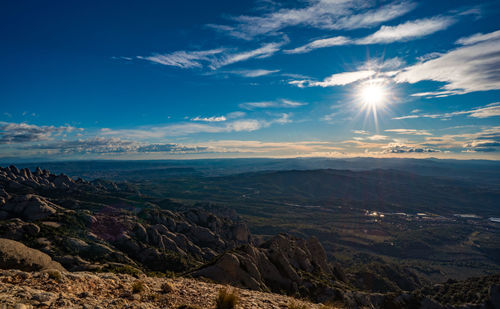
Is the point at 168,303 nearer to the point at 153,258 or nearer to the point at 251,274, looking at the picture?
the point at 251,274

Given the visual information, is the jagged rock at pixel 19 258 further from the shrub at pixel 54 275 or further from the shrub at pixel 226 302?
the shrub at pixel 226 302

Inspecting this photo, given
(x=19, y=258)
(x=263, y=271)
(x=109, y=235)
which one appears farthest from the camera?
(x=109, y=235)

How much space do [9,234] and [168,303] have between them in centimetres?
4368

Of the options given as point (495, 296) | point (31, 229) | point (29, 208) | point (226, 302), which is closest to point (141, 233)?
point (31, 229)

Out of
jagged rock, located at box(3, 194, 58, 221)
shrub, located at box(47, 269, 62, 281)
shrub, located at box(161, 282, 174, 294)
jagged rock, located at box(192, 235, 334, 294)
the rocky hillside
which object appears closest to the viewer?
shrub, located at box(47, 269, 62, 281)

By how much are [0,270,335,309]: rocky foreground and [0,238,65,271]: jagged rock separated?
958 centimetres

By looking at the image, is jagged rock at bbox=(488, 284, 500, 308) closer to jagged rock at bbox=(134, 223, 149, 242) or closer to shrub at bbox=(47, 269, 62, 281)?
shrub at bbox=(47, 269, 62, 281)

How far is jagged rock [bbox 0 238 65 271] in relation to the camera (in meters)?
20.4

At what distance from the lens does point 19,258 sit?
2120cm

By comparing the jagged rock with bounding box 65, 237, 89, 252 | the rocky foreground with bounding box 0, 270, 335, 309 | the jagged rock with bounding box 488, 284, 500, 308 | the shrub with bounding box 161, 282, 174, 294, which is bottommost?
the jagged rock with bounding box 488, 284, 500, 308

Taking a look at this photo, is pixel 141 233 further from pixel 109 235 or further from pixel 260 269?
pixel 260 269

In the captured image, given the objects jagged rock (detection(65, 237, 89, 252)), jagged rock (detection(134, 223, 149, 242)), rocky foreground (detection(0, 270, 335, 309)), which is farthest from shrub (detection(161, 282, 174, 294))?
jagged rock (detection(134, 223, 149, 242))

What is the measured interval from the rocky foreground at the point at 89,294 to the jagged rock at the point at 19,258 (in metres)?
9.58

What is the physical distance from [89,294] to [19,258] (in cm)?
1451
